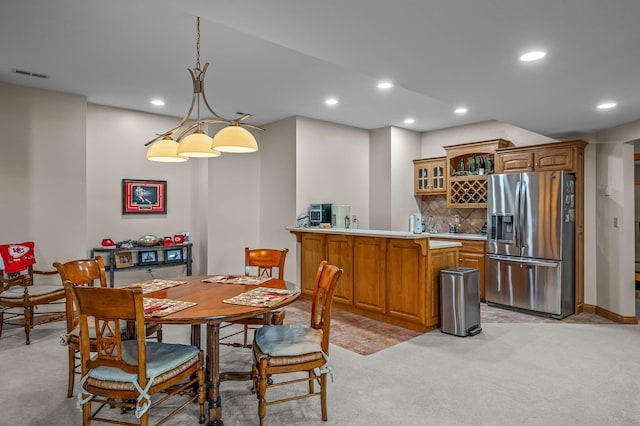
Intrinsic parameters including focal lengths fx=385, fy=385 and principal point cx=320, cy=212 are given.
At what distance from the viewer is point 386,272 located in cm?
455

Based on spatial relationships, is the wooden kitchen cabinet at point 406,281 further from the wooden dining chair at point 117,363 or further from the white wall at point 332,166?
the wooden dining chair at point 117,363

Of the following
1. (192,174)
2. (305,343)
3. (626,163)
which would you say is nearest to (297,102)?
(192,174)

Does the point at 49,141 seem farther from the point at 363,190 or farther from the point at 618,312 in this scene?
the point at 618,312

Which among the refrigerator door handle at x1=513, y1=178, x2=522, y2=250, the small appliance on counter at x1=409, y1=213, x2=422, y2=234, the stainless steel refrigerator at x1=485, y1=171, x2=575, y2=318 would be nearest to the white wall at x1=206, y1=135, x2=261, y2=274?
the small appliance on counter at x1=409, y1=213, x2=422, y2=234

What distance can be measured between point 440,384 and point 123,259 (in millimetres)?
4535

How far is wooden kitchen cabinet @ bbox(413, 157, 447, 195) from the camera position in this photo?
6.62m

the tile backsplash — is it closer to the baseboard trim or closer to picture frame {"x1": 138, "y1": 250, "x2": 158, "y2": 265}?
the baseboard trim

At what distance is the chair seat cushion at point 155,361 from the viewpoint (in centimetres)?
194

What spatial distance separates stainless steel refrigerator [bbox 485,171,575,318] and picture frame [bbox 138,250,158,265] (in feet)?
15.9

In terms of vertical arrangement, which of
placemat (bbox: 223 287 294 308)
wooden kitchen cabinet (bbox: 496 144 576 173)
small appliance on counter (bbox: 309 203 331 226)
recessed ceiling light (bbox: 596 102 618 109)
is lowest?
placemat (bbox: 223 287 294 308)

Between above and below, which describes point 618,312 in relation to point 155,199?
below

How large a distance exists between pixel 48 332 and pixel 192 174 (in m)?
3.04

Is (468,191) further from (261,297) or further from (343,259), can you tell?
(261,297)

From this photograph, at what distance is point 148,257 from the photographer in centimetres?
570
